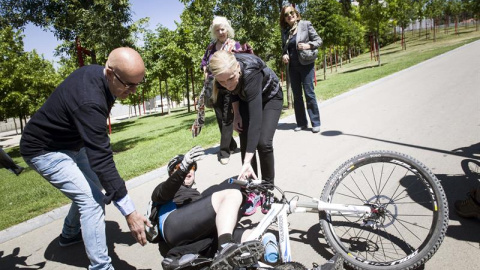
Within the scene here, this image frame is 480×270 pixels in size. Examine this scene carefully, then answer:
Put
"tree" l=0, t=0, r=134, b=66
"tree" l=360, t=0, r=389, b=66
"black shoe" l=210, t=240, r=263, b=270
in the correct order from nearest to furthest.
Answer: "black shoe" l=210, t=240, r=263, b=270 → "tree" l=0, t=0, r=134, b=66 → "tree" l=360, t=0, r=389, b=66

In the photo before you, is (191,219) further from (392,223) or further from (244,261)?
(392,223)

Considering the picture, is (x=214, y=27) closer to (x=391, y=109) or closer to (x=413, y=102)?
(x=391, y=109)

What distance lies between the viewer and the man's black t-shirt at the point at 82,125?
6.93ft

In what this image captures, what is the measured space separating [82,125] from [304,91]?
4.84 metres

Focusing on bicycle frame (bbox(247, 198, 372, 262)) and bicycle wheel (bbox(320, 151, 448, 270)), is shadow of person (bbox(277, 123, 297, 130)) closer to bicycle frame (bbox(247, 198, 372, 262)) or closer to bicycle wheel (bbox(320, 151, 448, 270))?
bicycle wheel (bbox(320, 151, 448, 270))

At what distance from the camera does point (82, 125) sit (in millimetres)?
2117

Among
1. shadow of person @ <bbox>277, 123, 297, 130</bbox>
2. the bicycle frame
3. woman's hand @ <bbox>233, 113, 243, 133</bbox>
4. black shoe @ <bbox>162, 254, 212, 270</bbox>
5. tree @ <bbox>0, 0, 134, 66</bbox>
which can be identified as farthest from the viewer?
tree @ <bbox>0, 0, 134, 66</bbox>

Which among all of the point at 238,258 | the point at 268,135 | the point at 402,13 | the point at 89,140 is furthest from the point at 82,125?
the point at 402,13

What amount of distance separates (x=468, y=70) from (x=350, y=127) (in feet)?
25.0

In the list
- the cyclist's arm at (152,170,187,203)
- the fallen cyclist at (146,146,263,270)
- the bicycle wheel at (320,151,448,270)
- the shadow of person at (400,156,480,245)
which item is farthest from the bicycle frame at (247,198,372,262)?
the shadow of person at (400,156,480,245)

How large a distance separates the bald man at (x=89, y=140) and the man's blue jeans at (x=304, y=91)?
4477mm

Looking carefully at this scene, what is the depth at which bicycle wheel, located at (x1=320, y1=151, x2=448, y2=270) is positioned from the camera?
A: 216cm

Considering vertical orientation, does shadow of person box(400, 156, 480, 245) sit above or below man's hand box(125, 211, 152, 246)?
below

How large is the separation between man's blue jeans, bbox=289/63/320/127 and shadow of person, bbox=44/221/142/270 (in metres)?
4.24
